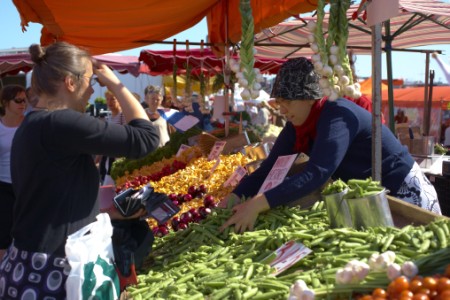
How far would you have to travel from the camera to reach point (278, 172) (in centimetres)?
287

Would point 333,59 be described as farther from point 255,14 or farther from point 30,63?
point 30,63

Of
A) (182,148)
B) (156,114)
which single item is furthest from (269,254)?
(156,114)

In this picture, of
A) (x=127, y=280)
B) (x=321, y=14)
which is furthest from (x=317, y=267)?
(x=321, y=14)

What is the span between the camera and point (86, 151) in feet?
6.34

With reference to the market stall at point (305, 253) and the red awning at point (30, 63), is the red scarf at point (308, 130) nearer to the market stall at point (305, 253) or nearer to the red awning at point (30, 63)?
the market stall at point (305, 253)

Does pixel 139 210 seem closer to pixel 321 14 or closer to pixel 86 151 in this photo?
pixel 86 151

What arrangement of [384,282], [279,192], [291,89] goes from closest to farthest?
1. [384,282]
2. [279,192]
3. [291,89]

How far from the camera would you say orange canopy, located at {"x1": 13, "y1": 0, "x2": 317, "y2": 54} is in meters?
4.11

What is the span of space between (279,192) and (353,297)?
0.93 meters

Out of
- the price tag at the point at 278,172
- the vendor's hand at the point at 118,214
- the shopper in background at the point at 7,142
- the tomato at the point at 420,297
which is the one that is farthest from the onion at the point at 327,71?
the shopper in background at the point at 7,142

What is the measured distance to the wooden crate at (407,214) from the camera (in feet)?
7.90

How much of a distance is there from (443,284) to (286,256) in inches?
29.8

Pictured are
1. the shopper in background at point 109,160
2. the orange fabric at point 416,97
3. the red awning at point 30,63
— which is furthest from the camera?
the orange fabric at point 416,97

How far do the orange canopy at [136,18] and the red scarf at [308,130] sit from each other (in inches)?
41.5
